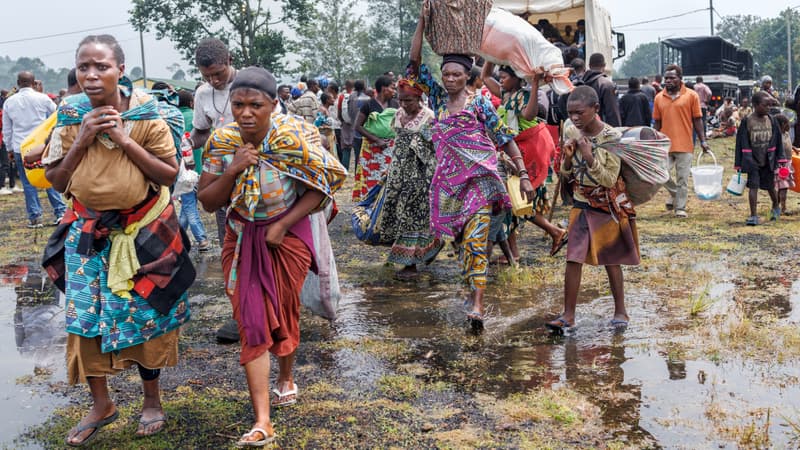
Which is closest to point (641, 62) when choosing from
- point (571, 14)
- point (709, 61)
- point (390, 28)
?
point (390, 28)

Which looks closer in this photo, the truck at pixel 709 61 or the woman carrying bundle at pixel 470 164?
the woman carrying bundle at pixel 470 164

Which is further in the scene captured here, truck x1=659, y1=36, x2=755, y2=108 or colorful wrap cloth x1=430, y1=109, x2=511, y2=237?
truck x1=659, y1=36, x2=755, y2=108

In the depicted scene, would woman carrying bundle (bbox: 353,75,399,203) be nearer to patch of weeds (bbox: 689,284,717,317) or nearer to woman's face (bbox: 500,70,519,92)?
woman's face (bbox: 500,70,519,92)

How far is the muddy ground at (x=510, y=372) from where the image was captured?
3.53 m

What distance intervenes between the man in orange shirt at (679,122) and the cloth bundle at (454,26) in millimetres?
5250

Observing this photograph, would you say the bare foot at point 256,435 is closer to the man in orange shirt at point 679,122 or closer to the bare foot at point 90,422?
the bare foot at point 90,422

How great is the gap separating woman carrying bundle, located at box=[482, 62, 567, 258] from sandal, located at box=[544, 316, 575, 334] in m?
1.20

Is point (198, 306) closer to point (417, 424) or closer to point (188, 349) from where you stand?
point (188, 349)

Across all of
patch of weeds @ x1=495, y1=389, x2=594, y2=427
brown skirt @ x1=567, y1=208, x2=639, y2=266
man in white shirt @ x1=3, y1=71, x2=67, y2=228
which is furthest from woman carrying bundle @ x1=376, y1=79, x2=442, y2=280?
man in white shirt @ x1=3, y1=71, x2=67, y2=228

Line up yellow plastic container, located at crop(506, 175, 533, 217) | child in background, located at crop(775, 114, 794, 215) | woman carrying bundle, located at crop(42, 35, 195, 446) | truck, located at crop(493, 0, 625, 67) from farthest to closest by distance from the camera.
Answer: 1. truck, located at crop(493, 0, 625, 67)
2. child in background, located at crop(775, 114, 794, 215)
3. yellow plastic container, located at crop(506, 175, 533, 217)
4. woman carrying bundle, located at crop(42, 35, 195, 446)

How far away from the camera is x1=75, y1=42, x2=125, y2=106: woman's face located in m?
3.25

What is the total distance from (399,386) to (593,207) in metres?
1.88

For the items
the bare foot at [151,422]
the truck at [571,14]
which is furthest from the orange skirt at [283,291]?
the truck at [571,14]

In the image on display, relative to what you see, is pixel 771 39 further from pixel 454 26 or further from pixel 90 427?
pixel 90 427
